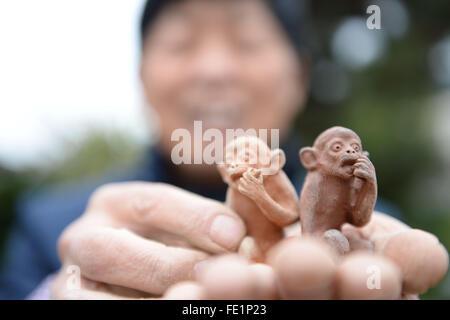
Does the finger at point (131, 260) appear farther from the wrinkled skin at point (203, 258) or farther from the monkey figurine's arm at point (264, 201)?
the monkey figurine's arm at point (264, 201)

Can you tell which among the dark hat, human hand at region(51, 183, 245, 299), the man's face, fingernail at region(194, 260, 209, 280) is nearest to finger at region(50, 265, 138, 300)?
human hand at region(51, 183, 245, 299)

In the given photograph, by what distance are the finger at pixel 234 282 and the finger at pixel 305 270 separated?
56 millimetres

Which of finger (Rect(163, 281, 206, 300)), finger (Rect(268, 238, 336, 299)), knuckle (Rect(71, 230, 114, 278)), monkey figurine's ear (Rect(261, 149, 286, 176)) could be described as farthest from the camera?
knuckle (Rect(71, 230, 114, 278))

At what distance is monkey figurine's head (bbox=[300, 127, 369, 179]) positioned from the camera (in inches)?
44.1

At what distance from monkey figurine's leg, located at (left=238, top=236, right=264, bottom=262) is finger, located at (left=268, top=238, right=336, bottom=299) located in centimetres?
32

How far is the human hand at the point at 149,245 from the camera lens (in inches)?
50.5

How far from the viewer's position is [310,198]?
119 cm

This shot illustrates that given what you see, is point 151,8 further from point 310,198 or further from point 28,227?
point 310,198

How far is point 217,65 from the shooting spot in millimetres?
2895

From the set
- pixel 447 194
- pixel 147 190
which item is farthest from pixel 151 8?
pixel 447 194

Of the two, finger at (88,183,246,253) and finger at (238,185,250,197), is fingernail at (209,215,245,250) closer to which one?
finger at (88,183,246,253)

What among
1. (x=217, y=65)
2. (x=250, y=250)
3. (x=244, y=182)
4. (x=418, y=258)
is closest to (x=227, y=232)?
(x=250, y=250)

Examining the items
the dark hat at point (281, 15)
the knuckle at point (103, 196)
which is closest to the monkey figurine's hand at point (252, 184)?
the knuckle at point (103, 196)
